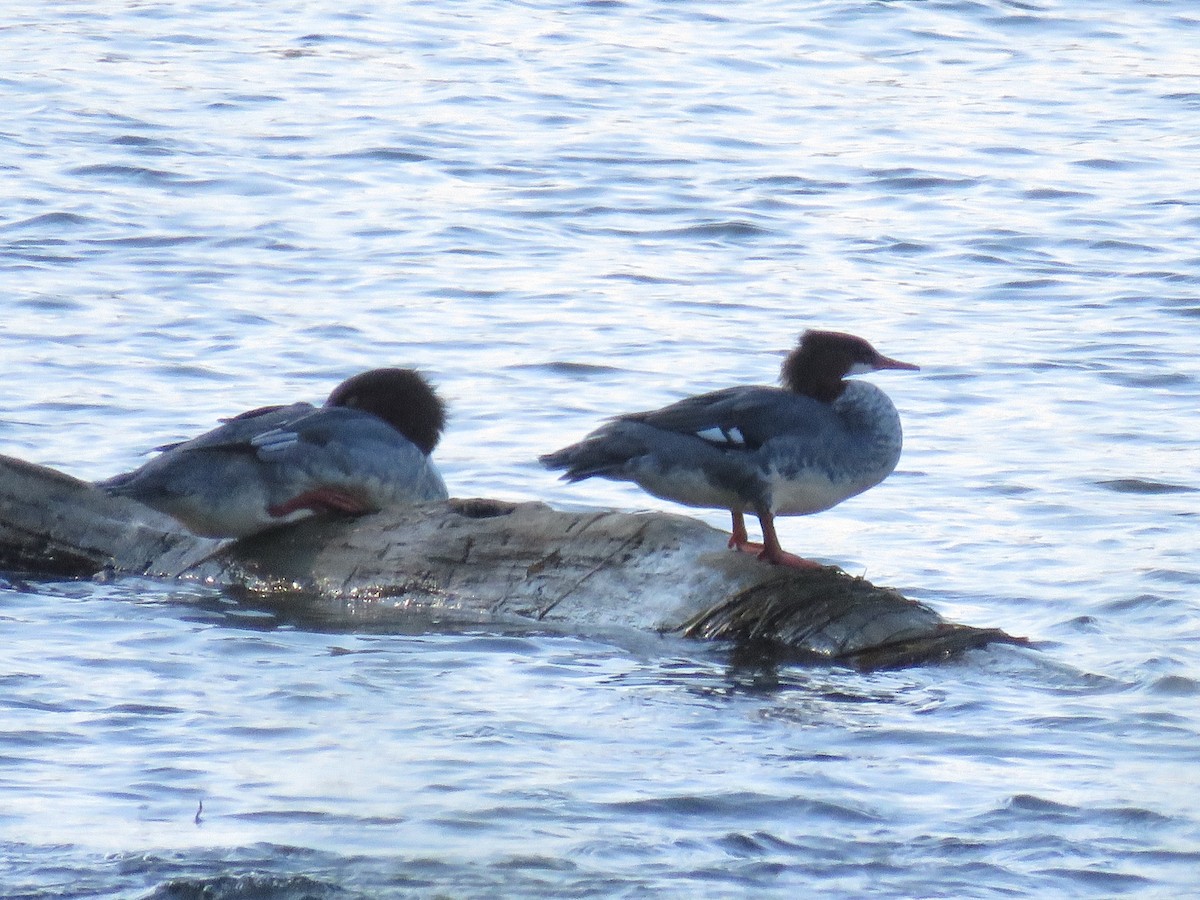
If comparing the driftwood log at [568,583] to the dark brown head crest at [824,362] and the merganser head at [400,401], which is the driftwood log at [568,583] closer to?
the merganser head at [400,401]

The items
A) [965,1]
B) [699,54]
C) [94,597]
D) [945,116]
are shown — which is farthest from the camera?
[965,1]

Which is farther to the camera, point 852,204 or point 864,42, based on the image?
point 864,42

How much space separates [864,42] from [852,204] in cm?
485

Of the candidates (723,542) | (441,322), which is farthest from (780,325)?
(723,542)

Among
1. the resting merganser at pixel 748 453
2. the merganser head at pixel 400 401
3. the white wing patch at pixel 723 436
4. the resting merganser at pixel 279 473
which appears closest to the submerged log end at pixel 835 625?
the resting merganser at pixel 748 453

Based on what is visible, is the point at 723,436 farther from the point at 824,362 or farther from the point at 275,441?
the point at 275,441

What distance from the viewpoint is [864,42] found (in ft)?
60.4

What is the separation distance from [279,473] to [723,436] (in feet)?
4.63

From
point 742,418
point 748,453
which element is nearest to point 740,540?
point 748,453

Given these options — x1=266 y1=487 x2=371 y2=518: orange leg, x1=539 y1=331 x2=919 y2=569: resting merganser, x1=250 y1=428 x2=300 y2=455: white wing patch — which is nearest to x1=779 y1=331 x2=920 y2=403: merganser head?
x1=539 y1=331 x2=919 y2=569: resting merganser

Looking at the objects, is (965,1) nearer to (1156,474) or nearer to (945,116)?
(945,116)

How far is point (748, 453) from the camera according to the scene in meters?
6.44

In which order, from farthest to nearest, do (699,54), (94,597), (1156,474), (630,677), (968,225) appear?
1. (699,54)
2. (968,225)
3. (1156,474)
4. (94,597)
5. (630,677)

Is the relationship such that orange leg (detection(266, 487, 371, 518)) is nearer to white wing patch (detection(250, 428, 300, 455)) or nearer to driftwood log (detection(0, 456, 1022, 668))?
driftwood log (detection(0, 456, 1022, 668))
